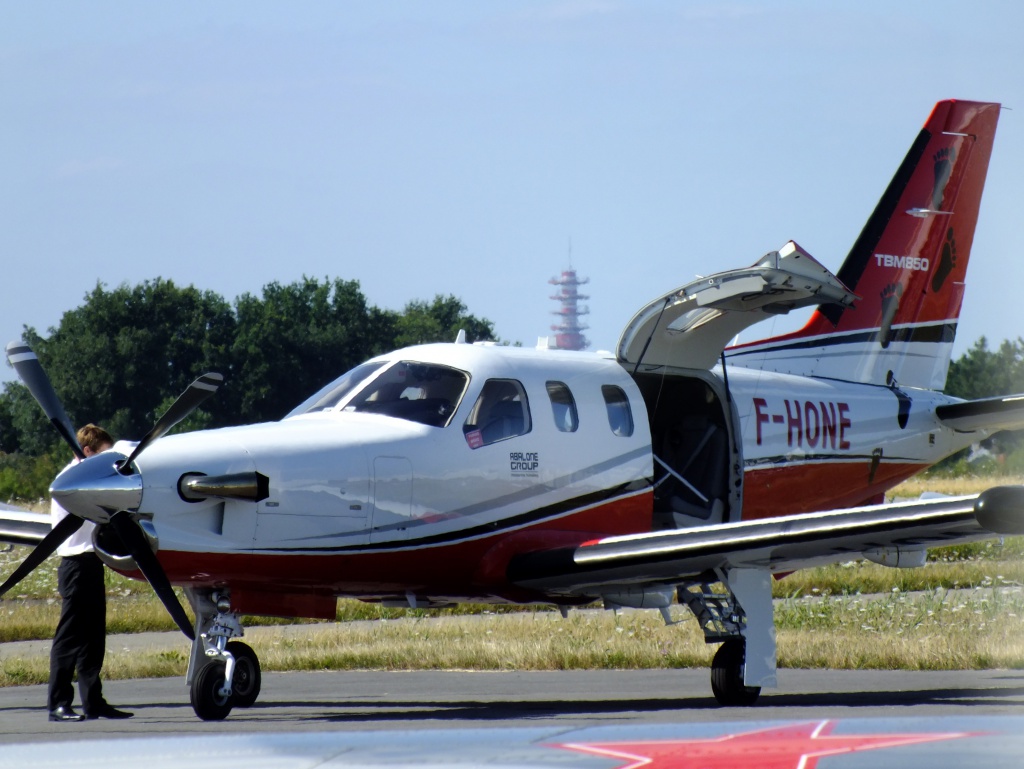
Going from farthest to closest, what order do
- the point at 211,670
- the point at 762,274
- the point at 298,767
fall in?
1. the point at 762,274
2. the point at 211,670
3. the point at 298,767

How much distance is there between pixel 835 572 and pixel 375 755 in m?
20.4

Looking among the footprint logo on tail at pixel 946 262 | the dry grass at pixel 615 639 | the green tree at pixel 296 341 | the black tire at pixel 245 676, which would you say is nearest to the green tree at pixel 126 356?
the green tree at pixel 296 341

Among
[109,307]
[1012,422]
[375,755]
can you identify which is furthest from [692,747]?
[109,307]

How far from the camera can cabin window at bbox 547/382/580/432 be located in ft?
39.4

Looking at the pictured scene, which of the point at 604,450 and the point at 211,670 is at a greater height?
the point at 604,450

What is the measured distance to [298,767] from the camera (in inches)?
119

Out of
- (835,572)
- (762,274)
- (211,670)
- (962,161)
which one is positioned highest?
(962,161)

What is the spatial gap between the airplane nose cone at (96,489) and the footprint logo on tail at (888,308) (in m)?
9.31

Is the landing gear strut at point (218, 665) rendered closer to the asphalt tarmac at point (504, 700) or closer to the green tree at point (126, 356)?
the asphalt tarmac at point (504, 700)

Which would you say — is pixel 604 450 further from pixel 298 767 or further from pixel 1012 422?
pixel 298 767

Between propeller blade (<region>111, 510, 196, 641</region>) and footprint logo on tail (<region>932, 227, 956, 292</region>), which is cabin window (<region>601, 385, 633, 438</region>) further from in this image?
footprint logo on tail (<region>932, 227, 956, 292</region>)

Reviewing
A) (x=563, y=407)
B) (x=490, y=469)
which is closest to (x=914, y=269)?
(x=563, y=407)

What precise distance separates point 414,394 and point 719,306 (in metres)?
2.80

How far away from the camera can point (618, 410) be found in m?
12.5
